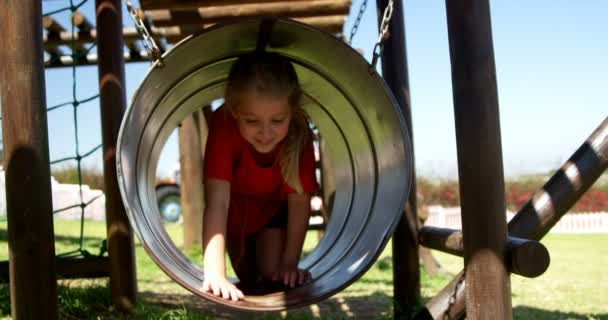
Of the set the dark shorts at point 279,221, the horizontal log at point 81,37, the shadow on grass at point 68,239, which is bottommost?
the shadow on grass at point 68,239

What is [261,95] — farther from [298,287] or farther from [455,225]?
[455,225]

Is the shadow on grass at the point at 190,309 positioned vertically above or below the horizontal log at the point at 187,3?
below

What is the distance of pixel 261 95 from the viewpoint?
249cm

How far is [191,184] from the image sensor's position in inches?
295

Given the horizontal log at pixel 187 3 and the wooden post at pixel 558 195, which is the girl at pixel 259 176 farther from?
the horizontal log at pixel 187 3

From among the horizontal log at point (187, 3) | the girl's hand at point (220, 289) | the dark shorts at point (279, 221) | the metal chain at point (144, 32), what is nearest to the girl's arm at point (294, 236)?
the dark shorts at point (279, 221)

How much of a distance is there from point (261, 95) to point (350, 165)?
812 mm

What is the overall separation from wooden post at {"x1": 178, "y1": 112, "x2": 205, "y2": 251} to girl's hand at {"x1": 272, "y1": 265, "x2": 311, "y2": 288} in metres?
4.82

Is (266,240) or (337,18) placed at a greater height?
(337,18)

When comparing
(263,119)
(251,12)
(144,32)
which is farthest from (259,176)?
(251,12)

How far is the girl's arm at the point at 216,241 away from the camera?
2107 millimetres

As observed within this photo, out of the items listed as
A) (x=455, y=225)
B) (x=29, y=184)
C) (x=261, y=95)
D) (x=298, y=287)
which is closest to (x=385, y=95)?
(x=261, y=95)

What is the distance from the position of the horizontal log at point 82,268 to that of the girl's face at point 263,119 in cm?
117

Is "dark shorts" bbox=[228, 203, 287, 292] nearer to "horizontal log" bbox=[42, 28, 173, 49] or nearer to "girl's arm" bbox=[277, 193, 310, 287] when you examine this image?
"girl's arm" bbox=[277, 193, 310, 287]
